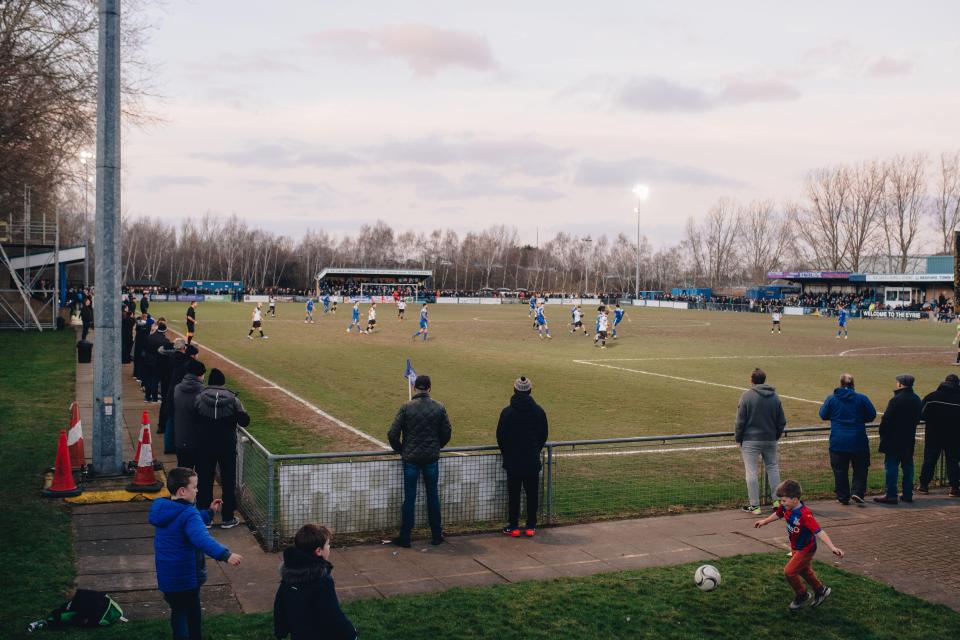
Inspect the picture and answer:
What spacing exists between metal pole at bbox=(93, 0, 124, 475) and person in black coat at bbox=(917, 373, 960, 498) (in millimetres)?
11526

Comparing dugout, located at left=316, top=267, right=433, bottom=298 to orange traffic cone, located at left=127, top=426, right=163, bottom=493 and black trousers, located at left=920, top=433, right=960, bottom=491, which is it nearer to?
orange traffic cone, located at left=127, top=426, right=163, bottom=493

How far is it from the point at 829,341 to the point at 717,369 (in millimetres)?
18057

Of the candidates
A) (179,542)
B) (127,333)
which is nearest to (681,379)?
(127,333)

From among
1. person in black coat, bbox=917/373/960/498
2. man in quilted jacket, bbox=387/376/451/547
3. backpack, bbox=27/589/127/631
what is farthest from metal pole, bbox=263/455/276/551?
person in black coat, bbox=917/373/960/498

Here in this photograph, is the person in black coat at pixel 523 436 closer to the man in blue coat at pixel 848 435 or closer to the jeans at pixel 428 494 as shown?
the jeans at pixel 428 494

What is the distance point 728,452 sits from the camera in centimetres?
1434

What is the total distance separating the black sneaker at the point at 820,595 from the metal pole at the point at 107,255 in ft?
30.2

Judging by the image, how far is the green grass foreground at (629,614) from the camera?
6332mm

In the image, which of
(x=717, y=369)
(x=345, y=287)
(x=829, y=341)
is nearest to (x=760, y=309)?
(x=829, y=341)

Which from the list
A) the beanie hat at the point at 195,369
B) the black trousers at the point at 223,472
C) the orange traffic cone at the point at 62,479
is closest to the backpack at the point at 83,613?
the black trousers at the point at 223,472

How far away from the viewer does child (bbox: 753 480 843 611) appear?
695cm

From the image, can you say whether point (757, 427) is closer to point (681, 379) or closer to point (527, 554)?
point (527, 554)

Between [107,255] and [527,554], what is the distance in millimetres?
7231

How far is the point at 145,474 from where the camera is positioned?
10.8m
